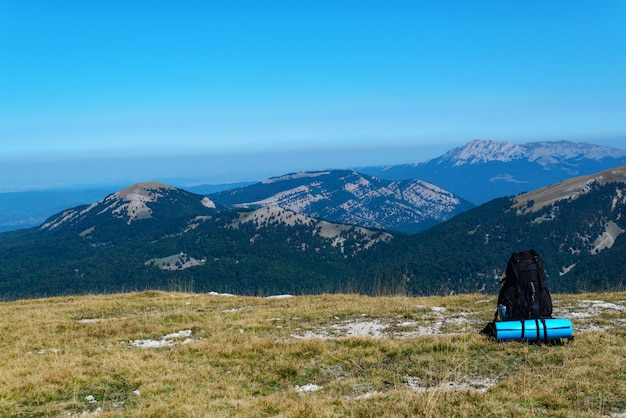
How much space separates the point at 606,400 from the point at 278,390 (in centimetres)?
726

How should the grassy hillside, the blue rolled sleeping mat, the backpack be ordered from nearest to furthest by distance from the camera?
1. the grassy hillside
2. the blue rolled sleeping mat
3. the backpack

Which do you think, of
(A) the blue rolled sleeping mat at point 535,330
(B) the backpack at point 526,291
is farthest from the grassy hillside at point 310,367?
(B) the backpack at point 526,291

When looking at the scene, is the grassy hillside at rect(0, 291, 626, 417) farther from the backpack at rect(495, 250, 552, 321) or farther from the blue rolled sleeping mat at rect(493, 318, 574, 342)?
the backpack at rect(495, 250, 552, 321)

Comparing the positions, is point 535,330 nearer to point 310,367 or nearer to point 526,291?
point 526,291

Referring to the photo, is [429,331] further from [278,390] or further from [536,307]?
[278,390]

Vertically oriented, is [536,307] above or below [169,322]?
above

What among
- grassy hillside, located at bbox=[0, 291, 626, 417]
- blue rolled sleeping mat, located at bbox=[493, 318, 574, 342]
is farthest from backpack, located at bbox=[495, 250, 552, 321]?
grassy hillside, located at bbox=[0, 291, 626, 417]

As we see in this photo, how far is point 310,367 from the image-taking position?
11461 mm

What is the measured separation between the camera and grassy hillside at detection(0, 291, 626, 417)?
870cm

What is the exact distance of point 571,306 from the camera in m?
18.9

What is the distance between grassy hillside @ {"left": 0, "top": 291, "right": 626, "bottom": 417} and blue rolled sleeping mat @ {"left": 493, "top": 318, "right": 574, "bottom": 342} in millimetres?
315

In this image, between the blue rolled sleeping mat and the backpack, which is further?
the backpack

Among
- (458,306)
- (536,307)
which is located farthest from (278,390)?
(458,306)

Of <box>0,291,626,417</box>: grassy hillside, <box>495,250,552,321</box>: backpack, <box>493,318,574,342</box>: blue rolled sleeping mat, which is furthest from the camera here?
<box>495,250,552,321</box>: backpack
